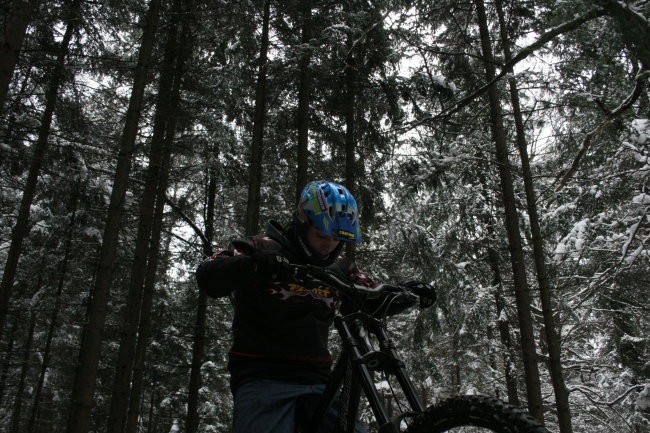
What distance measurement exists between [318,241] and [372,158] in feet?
37.5

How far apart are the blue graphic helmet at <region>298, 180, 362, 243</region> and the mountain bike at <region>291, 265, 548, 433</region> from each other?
44 centimetres

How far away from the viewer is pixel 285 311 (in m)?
3.23

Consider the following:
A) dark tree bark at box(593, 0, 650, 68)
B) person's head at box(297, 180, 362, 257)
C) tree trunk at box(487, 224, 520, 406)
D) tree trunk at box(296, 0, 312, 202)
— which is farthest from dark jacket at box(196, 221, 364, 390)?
tree trunk at box(487, 224, 520, 406)

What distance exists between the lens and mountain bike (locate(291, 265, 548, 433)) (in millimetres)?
2051

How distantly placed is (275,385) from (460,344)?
14.2 metres

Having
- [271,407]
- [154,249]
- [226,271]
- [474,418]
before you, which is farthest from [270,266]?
[154,249]

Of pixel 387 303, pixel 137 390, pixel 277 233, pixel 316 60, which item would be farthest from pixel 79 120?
pixel 387 303

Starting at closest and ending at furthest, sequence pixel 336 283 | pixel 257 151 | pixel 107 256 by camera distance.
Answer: pixel 336 283 < pixel 107 256 < pixel 257 151

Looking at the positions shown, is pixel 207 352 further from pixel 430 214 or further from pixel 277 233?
pixel 277 233

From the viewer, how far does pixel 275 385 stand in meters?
3.05

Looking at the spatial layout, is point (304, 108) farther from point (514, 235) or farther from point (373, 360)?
point (373, 360)

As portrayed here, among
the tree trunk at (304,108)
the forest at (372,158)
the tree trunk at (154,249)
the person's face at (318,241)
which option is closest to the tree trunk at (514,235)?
the forest at (372,158)

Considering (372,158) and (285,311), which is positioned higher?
(372,158)

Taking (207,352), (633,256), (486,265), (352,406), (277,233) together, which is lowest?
(352,406)
